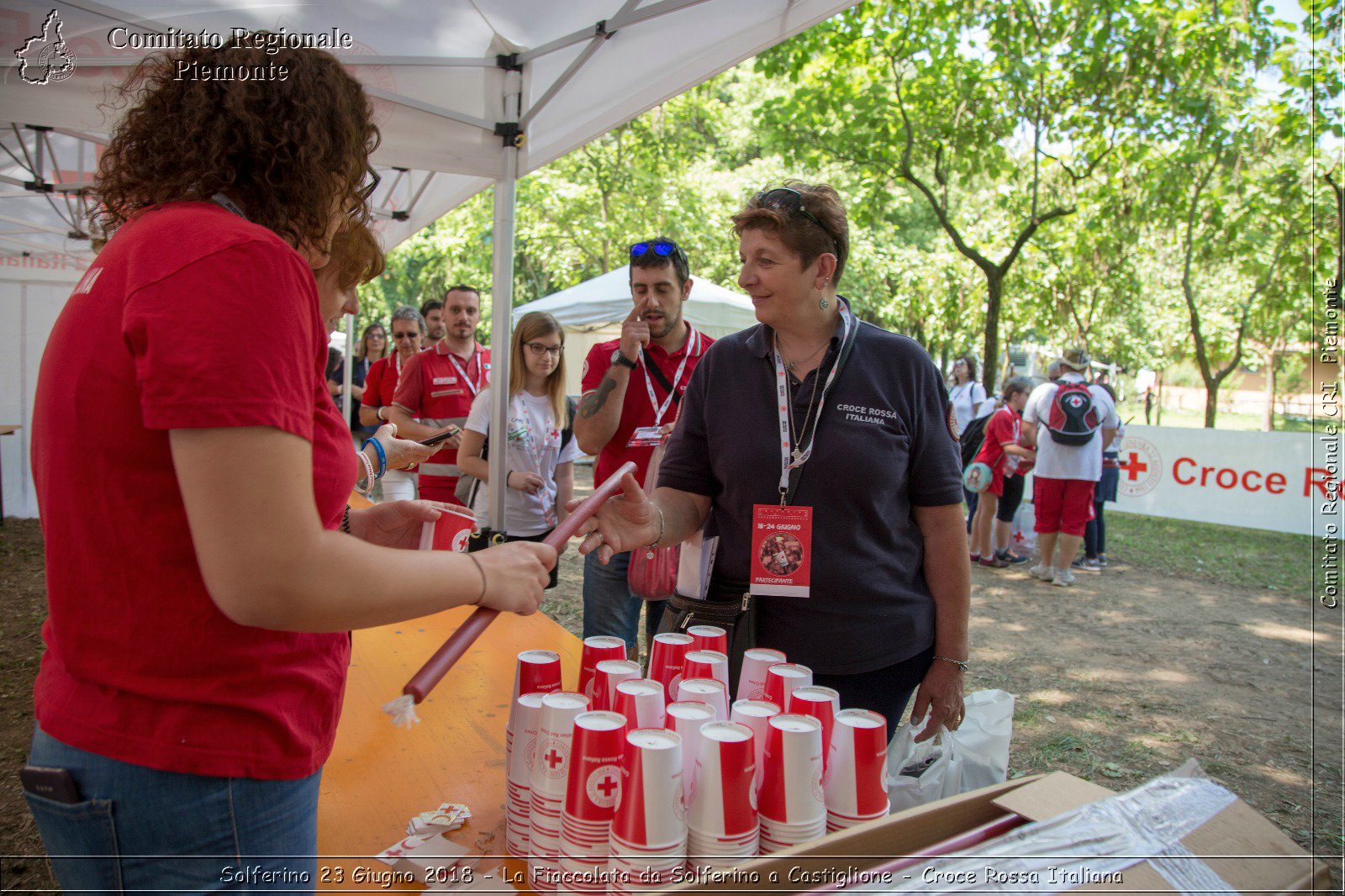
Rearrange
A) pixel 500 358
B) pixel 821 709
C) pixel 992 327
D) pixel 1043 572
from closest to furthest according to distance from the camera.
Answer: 1. pixel 821 709
2. pixel 500 358
3. pixel 1043 572
4. pixel 992 327

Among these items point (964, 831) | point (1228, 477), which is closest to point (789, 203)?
point (964, 831)

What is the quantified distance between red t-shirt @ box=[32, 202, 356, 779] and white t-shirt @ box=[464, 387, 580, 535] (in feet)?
9.76

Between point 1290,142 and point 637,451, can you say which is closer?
point 637,451

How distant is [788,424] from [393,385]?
4569 millimetres

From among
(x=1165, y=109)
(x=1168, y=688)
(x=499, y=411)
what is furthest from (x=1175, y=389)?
(x=499, y=411)

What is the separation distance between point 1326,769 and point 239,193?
4.99 m

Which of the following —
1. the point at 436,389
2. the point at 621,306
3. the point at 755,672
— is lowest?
the point at 755,672

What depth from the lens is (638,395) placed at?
3.19 meters

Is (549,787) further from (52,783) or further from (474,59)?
(474,59)

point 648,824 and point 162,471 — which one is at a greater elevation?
point 162,471

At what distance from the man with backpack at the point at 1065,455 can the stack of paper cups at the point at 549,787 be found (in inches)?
265

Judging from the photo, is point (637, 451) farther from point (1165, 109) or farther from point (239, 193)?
point (1165, 109)

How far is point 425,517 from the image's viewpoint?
65.2 inches

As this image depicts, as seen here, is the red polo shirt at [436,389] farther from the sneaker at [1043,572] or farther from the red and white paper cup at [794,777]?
the sneaker at [1043,572]
